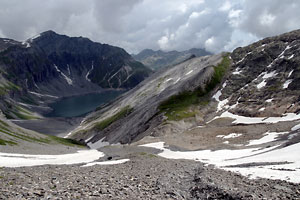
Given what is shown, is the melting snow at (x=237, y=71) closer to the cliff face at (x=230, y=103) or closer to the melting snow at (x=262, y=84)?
the cliff face at (x=230, y=103)

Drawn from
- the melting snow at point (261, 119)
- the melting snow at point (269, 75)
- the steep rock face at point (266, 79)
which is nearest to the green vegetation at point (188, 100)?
the steep rock face at point (266, 79)

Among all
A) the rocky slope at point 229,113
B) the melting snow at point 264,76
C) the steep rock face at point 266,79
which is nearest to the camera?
the rocky slope at point 229,113

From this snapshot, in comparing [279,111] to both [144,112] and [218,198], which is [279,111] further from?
[218,198]

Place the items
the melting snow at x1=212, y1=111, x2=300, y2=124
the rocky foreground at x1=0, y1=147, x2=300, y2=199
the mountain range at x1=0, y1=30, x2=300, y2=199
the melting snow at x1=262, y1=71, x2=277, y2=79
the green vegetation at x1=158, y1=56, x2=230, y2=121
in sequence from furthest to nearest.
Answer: the melting snow at x1=262, y1=71, x2=277, y2=79
the green vegetation at x1=158, y1=56, x2=230, y2=121
the melting snow at x1=212, y1=111, x2=300, y2=124
the mountain range at x1=0, y1=30, x2=300, y2=199
the rocky foreground at x1=0, y1=147, x2=300, y2=199

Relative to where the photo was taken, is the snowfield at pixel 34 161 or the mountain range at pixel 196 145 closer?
the mountain range at pixel 196 145

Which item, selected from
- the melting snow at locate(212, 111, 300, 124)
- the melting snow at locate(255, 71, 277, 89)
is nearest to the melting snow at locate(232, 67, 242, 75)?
the melting snow at locate(255, 71, 277, 89)

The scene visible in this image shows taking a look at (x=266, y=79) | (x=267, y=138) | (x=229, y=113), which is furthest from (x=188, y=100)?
(x=267, y=138)

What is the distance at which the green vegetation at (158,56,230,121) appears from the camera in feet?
354

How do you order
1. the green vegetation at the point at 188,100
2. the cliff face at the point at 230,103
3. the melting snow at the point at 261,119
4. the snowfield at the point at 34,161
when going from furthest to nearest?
the green vegetation at the point at 188,100 < the cliff face at the point at 230,103 < the melting snow at the point at 261,119 < the snowfield at the point at 34,161

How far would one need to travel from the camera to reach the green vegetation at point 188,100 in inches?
4248

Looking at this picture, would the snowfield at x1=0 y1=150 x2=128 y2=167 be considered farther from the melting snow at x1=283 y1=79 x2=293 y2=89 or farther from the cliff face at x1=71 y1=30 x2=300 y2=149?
the melting snow at x1=283 y1=79 x2=293 y2=89

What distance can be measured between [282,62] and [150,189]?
12502cm

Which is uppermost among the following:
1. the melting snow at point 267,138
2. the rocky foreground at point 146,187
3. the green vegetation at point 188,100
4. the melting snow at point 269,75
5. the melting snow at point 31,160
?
the melting snow at point 269,75

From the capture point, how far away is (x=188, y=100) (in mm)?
129625
